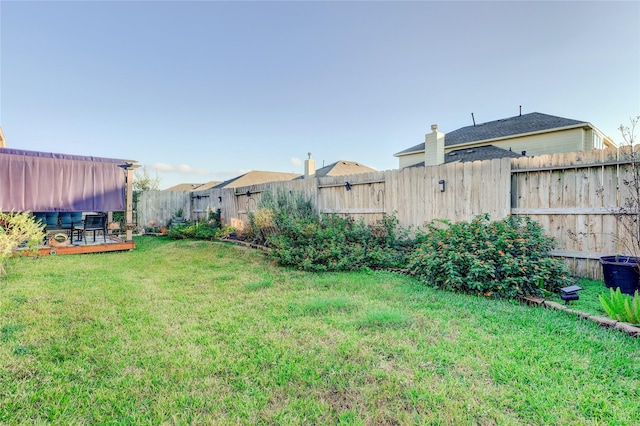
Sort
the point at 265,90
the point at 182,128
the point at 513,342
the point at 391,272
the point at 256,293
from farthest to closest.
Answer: the point at 182,128 → the point at 265,90 → the point at 391,272 → the point at 256,293 → the point at 513,342

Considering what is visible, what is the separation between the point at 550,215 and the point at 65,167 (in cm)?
1137

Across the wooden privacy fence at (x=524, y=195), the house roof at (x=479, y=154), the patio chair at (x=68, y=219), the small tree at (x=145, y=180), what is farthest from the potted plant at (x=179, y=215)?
the house roof at (x=479, y=154)

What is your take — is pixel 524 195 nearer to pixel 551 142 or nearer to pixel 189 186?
pixel 551 142

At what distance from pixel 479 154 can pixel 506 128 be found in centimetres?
307

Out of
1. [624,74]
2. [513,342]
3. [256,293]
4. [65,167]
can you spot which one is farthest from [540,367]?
[65,167]

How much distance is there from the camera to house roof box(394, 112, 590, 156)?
38.9 feet

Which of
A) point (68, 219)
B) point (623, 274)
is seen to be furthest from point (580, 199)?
point (68, 219)

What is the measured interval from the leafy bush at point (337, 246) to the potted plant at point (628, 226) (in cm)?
277

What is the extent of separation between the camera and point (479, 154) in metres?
11.5

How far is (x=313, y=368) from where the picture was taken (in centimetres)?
215

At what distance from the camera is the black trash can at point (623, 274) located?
3656 millimetres

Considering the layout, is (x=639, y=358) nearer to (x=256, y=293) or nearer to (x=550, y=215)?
(x=550, y=215)

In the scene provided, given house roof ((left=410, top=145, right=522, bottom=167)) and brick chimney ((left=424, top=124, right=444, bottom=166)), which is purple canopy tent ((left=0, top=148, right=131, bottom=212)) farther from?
house roof ((left=410, top=145, right=522, bottom=167))

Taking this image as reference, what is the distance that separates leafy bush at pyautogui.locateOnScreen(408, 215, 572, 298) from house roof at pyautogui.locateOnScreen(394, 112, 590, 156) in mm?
9519
